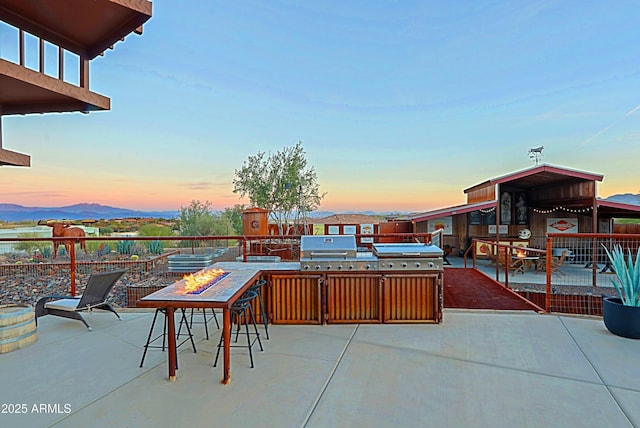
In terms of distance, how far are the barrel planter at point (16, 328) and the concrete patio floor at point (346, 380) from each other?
0.35 ft

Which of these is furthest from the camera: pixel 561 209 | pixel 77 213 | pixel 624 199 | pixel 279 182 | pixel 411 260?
pixel 77 213

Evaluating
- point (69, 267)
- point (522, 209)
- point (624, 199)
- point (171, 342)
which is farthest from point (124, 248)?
point (624, 199)

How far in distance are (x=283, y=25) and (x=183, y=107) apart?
429cm

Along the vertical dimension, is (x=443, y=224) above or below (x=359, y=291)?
above

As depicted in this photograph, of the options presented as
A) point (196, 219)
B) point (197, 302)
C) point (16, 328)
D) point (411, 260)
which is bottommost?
point (16, 328)

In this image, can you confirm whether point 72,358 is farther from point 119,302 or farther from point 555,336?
point 555,336

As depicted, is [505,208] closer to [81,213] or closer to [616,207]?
[616,207]

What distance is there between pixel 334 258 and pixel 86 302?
322cm

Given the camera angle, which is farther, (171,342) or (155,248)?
(155,248)

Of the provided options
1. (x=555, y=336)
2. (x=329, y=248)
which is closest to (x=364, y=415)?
(x=329, y=248)

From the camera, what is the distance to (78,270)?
8227mm

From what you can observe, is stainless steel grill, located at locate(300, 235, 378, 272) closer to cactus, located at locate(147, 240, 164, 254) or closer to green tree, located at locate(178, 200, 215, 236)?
cactus, located at locate(147, 240, 164, 254)

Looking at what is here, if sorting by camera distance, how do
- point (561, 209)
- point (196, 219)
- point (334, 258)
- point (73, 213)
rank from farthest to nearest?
1. point (73, 213)
2. point (196, 219)
3. point (561, 209)
4. point (334, 258)

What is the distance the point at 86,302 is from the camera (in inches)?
179
